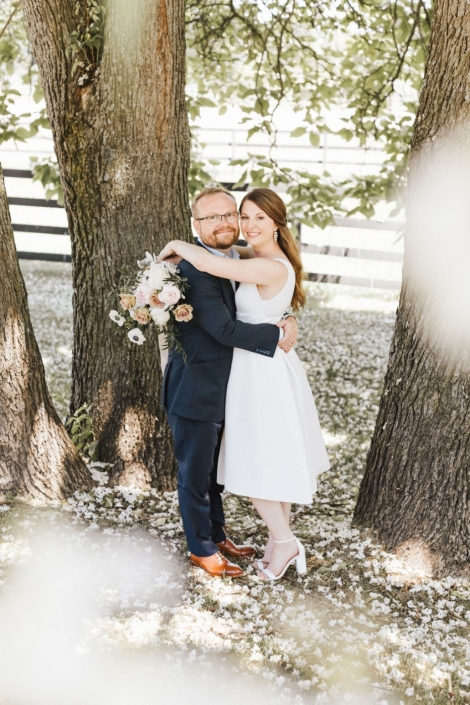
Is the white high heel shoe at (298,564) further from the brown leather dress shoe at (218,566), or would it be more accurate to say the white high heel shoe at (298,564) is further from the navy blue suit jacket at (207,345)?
the navy blue suit jacket at (207,345)

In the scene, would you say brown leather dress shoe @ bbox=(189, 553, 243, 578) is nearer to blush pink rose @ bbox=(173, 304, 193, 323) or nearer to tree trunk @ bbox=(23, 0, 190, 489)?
tree trunk @ bbox=(23, 0, 190, 489)

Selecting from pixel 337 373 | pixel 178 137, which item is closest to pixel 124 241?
pixel 178 137

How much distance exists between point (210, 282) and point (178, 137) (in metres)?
1.34

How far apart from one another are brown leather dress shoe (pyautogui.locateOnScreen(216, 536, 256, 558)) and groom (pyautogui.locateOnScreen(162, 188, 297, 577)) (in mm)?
187

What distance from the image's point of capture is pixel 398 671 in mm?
3041

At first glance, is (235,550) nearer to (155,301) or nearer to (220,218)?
(155,301)

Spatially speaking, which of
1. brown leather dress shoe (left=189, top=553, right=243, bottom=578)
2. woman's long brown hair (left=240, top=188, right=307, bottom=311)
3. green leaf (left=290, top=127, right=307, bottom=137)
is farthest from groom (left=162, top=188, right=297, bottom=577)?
green leaf (left=290, top=127, right=307, bottom=137)

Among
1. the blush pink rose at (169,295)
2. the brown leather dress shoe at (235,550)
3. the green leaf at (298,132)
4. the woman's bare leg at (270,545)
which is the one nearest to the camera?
the blush pink rose at (169,295)

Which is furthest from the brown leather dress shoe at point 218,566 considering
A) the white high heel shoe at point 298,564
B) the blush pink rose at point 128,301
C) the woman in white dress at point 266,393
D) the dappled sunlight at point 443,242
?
the dappled sunlight at point 443,242

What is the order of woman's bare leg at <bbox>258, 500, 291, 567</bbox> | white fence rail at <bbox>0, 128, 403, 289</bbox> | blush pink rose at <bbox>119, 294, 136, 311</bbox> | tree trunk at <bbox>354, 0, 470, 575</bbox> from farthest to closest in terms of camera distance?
white fence rail at <bbox>0, 128, 403, 289</bbox> < woman's bare leg at <bbox>258, 500, 291, 567</bbox> < blush pink rose at <bbox>119, 294, 136, 311</bbox> < tree trunk at <bbox>354, 0, 470, 575</bbox>

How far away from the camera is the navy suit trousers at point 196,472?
12.0 feet

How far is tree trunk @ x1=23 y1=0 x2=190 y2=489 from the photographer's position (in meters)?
4.17

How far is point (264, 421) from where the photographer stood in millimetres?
3594

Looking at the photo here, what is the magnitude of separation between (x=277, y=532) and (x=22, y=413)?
1.57 metres
